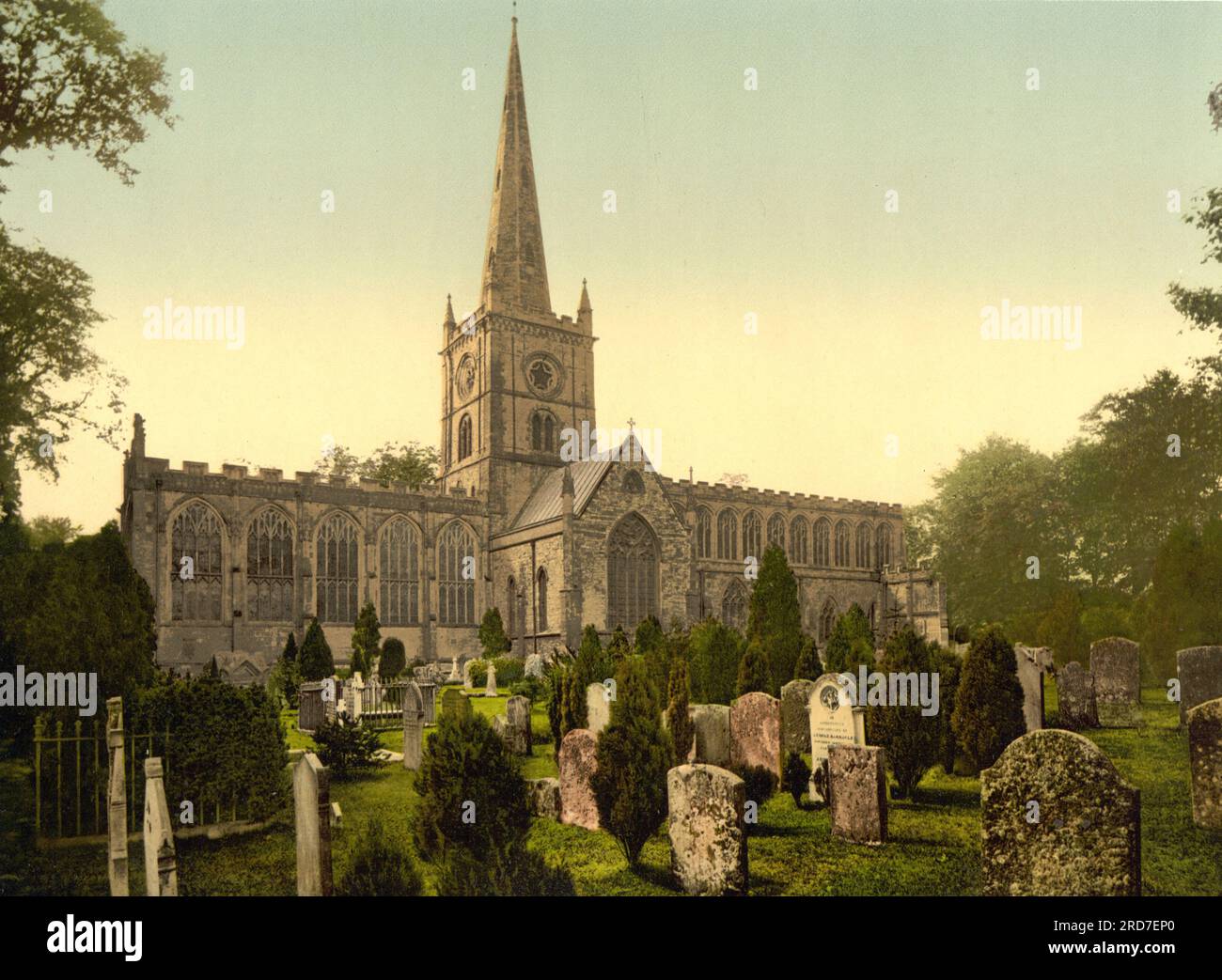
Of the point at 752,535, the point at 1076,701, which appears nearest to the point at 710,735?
the point at 1076,701

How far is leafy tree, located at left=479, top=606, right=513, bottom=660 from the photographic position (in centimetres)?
3084

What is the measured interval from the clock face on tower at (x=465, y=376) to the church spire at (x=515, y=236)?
285 cm

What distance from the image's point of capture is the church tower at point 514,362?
35281mm

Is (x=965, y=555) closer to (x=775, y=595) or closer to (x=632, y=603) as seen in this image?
(x=632, y=603)

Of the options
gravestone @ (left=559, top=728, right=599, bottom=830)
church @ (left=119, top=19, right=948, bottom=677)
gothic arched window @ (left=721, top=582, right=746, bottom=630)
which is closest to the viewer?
gravestone @ (left=559, top=728, right=599, bottom=830)

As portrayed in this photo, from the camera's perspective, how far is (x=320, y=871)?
643cm

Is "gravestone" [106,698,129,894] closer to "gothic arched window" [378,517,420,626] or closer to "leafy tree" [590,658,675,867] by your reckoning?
"leafy tree" [590,658,675,867]

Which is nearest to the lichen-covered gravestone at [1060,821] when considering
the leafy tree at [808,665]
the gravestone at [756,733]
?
the gravestone at [756,733]

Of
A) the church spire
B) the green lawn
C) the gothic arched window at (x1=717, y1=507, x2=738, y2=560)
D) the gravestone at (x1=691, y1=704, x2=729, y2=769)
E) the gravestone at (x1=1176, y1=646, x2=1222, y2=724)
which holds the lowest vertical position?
the green lawn

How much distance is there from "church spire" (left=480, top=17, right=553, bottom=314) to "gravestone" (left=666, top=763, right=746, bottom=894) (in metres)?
30.2

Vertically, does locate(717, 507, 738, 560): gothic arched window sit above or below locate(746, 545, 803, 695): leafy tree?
above

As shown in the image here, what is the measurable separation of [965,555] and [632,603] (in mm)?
13890

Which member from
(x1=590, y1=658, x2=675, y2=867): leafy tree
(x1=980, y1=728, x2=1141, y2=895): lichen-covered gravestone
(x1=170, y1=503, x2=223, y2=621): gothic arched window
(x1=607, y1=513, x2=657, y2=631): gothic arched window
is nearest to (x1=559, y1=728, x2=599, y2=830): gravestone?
(x1=590, y1=658, x2=675, y2=867): leafy tree

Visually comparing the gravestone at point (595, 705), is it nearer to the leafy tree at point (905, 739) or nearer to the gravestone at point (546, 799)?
the gravestone at point (546, 799)
